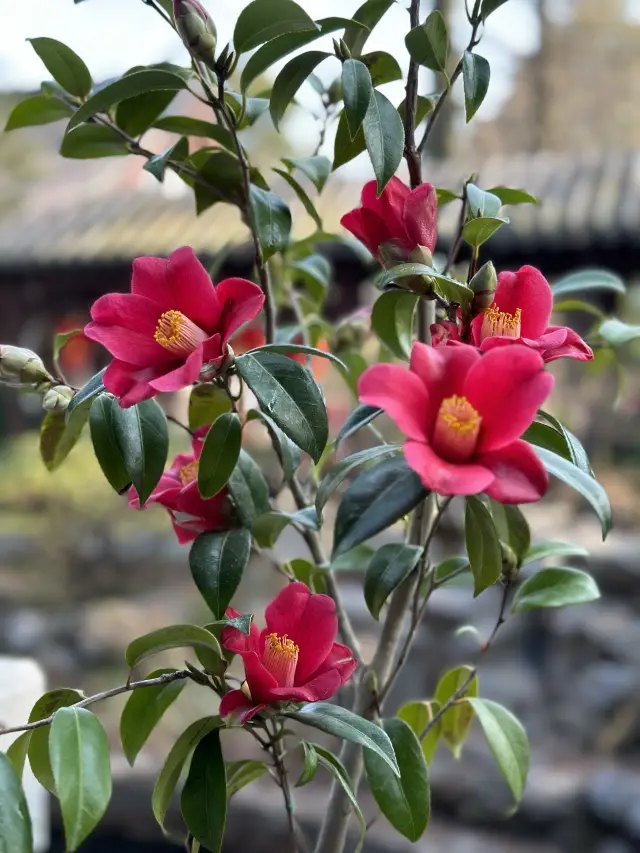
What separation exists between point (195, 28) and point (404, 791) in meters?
0.47

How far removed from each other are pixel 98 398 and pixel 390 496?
186 millimetres

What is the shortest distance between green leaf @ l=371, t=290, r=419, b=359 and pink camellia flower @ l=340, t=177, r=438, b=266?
0.26 ft

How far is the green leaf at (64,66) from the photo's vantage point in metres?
0.57

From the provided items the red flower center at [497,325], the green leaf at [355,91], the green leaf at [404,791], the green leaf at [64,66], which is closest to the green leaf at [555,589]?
the green leaf at [404,791]

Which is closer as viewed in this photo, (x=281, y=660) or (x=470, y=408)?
(x=470, y=408)

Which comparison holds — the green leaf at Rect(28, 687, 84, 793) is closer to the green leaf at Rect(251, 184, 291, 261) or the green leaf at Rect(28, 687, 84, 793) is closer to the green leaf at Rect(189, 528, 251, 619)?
the green leaf at Rect(189, 528, 251, 619)

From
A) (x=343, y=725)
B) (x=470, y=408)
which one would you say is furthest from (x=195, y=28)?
A: (x=343, y=725)

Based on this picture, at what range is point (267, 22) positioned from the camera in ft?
1.61

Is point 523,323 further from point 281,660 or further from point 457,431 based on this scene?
point 281,660

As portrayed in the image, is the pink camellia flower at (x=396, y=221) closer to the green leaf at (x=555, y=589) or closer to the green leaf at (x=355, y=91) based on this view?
the green leaf at (x=355, y=91)

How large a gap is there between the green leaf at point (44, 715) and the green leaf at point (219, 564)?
0.09m

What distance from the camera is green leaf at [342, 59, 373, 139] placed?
18.2 inches

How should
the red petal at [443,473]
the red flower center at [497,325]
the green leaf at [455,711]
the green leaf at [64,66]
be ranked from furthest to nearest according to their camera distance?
the green leaf at [455,711] < the green leaf at [64,66] < the red flower center at [497,325] < the red petal at [443,473]

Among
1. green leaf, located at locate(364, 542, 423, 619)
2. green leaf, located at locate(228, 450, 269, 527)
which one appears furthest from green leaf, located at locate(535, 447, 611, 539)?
green leaf, located at locate(228, 450, 269, 527)
